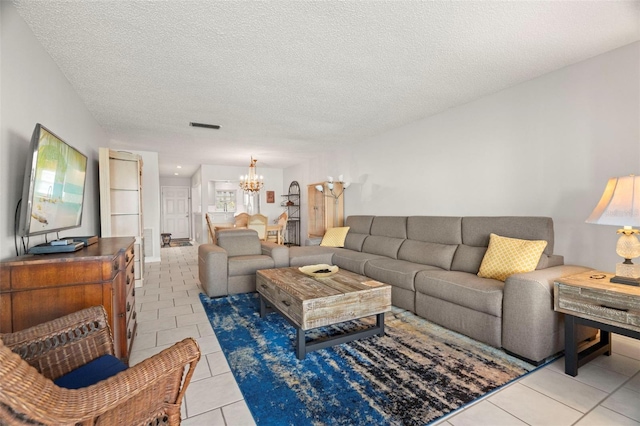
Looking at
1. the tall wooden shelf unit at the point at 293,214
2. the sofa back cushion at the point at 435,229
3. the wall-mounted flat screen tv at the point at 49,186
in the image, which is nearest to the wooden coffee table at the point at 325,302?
the sofa back cushion at the point at 435,229

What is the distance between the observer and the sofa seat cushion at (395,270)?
10.3ft

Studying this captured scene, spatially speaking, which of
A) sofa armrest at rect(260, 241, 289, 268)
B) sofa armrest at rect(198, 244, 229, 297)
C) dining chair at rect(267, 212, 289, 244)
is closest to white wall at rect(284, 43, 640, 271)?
sofa armrest at rect(260, 241, 289, 268)

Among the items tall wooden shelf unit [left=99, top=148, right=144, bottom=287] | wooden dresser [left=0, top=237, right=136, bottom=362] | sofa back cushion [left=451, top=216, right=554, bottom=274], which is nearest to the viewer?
wooden dresser [left=0, top=237, right=136, bottom=362]

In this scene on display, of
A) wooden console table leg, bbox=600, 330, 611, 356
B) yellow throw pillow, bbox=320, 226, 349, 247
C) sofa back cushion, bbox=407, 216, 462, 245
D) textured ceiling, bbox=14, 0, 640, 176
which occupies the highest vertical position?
textured ceiling, bbox=14, 0, 640, 176

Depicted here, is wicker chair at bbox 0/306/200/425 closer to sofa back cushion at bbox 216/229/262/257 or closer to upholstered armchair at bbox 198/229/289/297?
upholstered armchair at bbox 198/229/289/297

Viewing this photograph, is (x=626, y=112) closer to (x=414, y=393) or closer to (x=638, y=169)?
(x=638, y=169)

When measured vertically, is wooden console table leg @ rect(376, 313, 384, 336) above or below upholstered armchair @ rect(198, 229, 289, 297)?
below

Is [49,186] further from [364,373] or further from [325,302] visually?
[364,373]

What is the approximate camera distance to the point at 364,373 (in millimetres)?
2000

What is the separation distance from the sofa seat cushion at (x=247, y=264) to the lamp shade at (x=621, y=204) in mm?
3257

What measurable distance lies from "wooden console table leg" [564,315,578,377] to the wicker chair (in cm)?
235

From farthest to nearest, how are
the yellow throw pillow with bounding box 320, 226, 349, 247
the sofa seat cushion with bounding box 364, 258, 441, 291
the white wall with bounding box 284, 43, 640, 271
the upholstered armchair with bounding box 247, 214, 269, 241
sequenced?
the upholstered armchair with bounding box 247, 214, 269, 241, the yellow throw pillow with bounding box 320, 226, 349, 247, the sofa seat cushion with bounding box 364, 258, 441, 291, the white wall with bounding box 284, 43, 640, 271

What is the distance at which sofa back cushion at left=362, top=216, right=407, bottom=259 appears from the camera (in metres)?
4.07

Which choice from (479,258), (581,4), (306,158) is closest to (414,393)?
(479,258)
